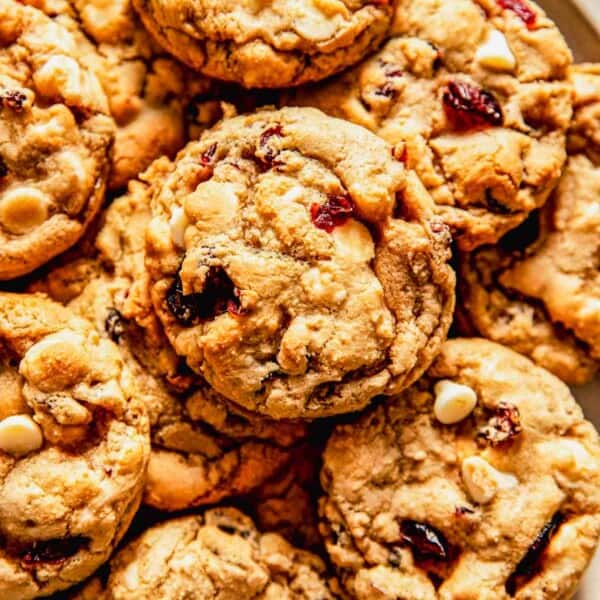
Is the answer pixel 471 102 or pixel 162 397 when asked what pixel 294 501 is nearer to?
pixel 162 397

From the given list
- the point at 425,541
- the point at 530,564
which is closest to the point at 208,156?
the point at 425,541

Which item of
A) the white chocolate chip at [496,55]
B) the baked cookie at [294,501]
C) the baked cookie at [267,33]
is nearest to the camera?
the baked cookie at [267,33]

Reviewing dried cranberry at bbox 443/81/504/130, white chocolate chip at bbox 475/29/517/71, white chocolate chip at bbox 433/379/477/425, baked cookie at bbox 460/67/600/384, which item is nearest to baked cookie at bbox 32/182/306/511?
white chocolate chip at bbox 433/379/477/425

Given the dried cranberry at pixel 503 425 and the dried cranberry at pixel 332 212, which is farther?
the dried cranberry at pixel 503 425

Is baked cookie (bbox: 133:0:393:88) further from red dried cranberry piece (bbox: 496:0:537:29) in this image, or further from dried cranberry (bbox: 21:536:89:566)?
dried cranberry (bbox: 21:536:89:566)

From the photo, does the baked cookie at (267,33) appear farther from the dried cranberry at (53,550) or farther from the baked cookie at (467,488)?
the dried cranberry at (53,550)

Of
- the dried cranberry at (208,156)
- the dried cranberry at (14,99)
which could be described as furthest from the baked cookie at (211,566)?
the dried cranberry at (14,99)
